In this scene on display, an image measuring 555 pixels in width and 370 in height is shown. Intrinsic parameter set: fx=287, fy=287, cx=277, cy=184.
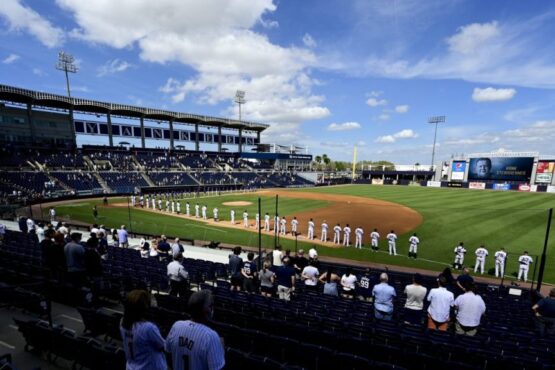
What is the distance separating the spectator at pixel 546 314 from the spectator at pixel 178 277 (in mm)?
8442

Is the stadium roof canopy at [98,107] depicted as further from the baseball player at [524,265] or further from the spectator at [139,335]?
the baseball player at [524,265]

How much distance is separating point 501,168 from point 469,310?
250 ft

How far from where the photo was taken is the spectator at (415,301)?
22.3ft

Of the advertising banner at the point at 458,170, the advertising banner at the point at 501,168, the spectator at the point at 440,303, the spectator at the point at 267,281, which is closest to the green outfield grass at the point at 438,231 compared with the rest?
the spectator at the point at 267,281

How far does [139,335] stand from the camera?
8.78 ft

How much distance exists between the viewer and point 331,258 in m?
17.5

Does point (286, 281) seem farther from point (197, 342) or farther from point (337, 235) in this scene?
point (337, 235)

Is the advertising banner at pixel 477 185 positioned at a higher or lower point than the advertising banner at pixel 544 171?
lower

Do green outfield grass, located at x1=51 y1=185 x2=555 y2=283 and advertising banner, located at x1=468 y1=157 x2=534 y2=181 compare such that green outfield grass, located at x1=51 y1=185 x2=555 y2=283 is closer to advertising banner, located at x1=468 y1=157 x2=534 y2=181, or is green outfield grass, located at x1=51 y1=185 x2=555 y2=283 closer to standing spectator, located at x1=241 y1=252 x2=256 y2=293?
standing spectator, located at x1=241 y1=252 x2=256 y2=293

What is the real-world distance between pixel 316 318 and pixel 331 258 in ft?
38.0

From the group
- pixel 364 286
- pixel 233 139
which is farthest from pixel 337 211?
pixel 233 139

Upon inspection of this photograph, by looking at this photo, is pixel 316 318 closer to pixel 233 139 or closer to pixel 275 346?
pixel 275 346

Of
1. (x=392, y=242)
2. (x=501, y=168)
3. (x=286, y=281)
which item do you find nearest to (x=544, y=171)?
(x=501, y=168)

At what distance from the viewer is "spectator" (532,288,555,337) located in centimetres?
645
